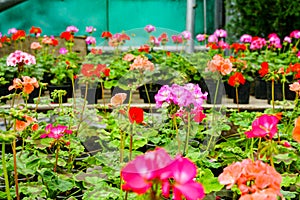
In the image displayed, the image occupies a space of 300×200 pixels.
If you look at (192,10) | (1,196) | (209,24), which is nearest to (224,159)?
(1,196)

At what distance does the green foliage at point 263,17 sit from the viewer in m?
5.74

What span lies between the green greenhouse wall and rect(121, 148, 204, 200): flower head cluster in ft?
16.7

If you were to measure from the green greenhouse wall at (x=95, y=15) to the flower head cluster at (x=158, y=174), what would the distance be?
16.7 ft

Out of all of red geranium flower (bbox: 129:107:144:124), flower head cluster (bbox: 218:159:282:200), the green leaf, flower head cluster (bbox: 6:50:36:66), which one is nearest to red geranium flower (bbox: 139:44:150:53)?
flower head cluster (bbox: 6:50:36:66)

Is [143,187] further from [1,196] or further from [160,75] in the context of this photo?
[160,75]

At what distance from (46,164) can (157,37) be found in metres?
2.79

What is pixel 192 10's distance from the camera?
17.6ft

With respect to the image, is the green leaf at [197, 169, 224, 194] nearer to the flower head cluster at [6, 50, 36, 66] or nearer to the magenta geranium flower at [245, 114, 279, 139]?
the magenta geranium flower at [245, 114, 279, 139]

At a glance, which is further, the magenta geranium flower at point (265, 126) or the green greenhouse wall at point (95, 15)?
the green greenhouse wall at point (95, 15)

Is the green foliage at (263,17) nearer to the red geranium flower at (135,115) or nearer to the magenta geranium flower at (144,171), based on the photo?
the red geranium flower at (135,115)

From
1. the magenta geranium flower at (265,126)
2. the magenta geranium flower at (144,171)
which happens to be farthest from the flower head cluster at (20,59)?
the magenta geranium flower at (144,171)

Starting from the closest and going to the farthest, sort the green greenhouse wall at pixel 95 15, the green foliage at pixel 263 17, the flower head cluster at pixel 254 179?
the flower head cluster at pixel 254 179 → the green greenhouse wall at pixel 95 15 → the green foliage at pixel 263 17

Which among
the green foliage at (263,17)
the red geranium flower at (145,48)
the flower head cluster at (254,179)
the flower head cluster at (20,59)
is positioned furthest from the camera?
the green foliage at (263,17)

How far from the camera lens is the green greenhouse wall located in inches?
221
